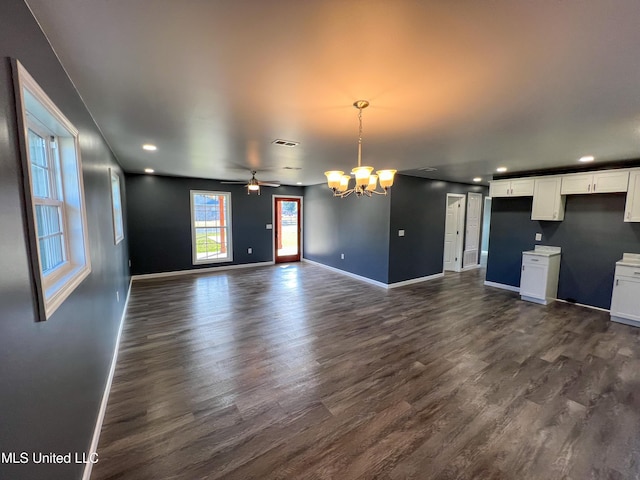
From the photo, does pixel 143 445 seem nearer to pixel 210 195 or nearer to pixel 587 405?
pixel 587 405

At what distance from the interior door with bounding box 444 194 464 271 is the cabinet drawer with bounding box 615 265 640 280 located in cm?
323

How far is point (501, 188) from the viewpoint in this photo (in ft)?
18.1

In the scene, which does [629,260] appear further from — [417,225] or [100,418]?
[100,418]

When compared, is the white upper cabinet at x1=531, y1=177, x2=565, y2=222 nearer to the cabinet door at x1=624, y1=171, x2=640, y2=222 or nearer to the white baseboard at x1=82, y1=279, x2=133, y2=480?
the cabinet door at x1=624, y1=171, x2=640, y2=222

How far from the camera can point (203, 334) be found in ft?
11.6

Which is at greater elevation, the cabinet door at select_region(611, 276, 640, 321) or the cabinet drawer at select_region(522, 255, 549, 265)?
the cabinet drawer at select_region(522, 255, 549, 265)

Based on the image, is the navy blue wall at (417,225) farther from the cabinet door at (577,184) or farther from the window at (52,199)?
the window at (52,199)

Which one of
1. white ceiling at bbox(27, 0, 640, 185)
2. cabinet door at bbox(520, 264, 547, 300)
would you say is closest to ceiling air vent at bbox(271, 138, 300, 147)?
white ceiling at bbox(27, 0, 640, 185)

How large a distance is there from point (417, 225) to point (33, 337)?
20.2 ft

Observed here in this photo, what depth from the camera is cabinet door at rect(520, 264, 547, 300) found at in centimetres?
484

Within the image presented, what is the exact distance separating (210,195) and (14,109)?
6395 millimetres

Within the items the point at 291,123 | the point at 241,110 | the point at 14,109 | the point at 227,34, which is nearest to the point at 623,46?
the point at 227,34

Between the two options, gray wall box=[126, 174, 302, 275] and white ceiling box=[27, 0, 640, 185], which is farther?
gray wall box=[126, 174, 302, 275]

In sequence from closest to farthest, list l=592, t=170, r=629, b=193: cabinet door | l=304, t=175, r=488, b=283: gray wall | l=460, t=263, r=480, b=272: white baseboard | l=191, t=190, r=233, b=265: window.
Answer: l=592, t=170, r=629, b=193: cabinet door, l=304, t=175, r=488, b=283: gray wall, l=191, t=190, r=233, b=265: window, l=460, t=263, r=480, b=272: white baseboard
